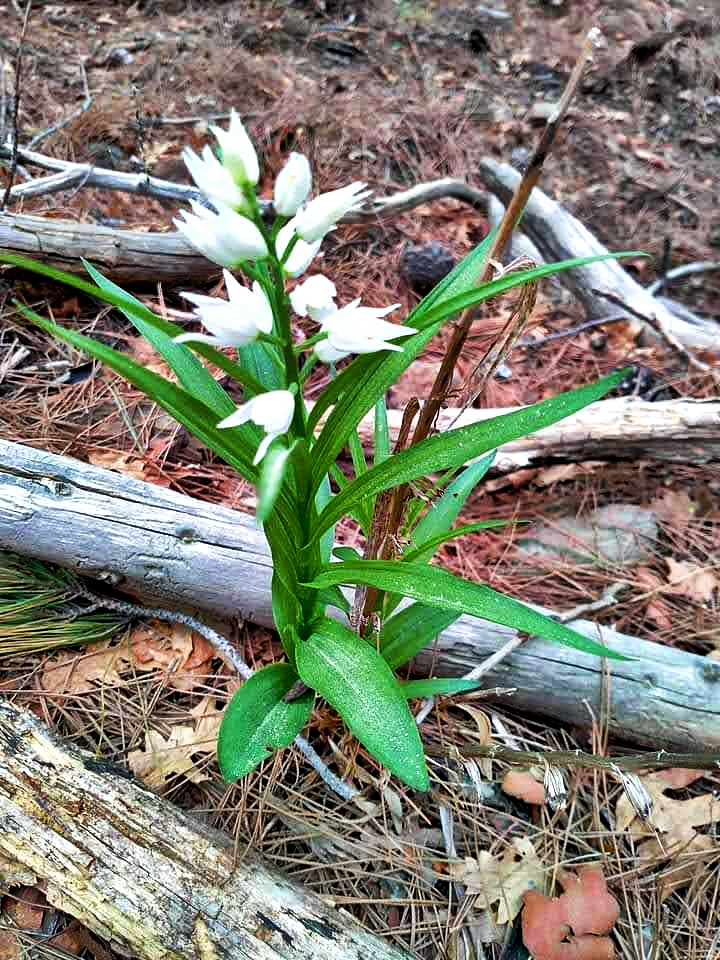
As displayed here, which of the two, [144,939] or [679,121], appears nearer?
[144,939]

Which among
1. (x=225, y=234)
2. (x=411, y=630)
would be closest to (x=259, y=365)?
(x=225, y=234)

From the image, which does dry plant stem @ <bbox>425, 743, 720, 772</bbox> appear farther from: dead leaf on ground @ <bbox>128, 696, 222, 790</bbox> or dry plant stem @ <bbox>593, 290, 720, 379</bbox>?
dry plant stem @ <bbox>593, 290, 720, 379</bbox>

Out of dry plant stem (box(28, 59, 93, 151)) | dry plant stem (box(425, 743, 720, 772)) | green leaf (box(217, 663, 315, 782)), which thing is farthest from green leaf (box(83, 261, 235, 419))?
dry plant stem (box(28, 59, 93, 151))

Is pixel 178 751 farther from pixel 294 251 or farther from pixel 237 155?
pixel 237 155

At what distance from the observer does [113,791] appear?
133 centimetres

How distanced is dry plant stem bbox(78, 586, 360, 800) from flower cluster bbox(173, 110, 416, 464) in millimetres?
786

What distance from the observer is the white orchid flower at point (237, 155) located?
2.88ft

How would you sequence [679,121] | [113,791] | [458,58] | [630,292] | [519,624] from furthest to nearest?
1. [458,58]
2. [679,121]
3. [630,292]
4. [113,791]
5. [519,624]

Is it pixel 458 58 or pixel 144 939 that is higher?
pixel 458 58

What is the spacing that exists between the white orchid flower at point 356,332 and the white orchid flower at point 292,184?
158mm

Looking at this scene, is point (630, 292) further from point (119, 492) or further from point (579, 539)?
point (119, 492)

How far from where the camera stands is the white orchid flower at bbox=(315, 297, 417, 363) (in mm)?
977

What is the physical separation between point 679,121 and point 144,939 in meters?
4.66

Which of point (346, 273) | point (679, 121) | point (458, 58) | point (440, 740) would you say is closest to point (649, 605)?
point (440, 740)
